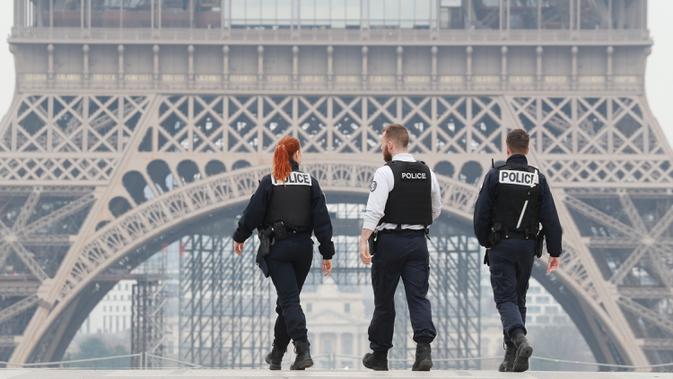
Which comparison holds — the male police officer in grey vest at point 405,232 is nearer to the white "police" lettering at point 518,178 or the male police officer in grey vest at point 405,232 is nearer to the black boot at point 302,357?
the white "police" lettering at point 518,178

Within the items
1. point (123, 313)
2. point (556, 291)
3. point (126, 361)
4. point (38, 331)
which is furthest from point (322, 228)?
point (123, 313)

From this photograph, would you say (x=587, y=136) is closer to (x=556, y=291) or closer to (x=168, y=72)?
(x=556, y=291)

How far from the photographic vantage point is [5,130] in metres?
50.6

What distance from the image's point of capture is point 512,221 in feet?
54.1

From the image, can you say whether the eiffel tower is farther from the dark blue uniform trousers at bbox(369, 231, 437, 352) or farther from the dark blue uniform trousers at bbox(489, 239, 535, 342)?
the dark blue uniform trousers at bbox(369, 231, 437, 352)

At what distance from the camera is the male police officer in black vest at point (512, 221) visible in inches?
648

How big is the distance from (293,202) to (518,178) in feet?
7.18

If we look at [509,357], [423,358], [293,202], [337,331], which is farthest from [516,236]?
[337,331]

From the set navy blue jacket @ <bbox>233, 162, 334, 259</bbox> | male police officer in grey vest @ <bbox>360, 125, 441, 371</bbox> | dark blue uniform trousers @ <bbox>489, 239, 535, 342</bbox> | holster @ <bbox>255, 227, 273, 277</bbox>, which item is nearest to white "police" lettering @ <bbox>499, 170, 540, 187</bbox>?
dark blue uniform trousers @ <bbox>489, 239, 535, 342</bbox>

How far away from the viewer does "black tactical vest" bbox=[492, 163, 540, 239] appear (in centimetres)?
1647

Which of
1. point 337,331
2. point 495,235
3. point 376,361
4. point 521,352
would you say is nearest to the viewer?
point 521,352

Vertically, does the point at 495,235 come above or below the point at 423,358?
above

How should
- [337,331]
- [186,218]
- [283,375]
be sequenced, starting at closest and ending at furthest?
[283,375]
[186,218]
[337,331]

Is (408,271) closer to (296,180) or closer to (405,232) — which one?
(405,232)
